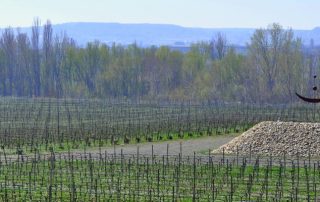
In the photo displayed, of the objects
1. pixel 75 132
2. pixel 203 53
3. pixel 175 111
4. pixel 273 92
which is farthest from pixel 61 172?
pixel 203 53

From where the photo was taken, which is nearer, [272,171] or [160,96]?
[272,171]

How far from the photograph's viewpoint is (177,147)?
32.9 metres

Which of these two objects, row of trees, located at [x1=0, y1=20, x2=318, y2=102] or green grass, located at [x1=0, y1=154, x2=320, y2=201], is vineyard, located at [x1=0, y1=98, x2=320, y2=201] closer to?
green grass, located at [x1=0, y1=154, x2=320, y2=201]

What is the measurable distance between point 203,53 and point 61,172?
70.8 m

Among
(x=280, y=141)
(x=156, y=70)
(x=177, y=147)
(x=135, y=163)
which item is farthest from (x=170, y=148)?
(x=156, y=70)

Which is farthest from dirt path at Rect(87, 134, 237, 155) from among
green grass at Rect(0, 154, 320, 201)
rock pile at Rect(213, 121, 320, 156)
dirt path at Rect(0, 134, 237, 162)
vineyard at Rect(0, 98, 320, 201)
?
green grass at Rect(0, 154, 320, 201)

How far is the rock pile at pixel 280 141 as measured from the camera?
2998cm

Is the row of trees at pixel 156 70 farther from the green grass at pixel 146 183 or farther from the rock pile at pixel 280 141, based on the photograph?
the green grass at pixel 146 183

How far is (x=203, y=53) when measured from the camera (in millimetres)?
92562

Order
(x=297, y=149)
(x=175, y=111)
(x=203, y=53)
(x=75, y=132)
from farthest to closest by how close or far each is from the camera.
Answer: (x=203, y=53)
(x=175, y=111)
(x=75, y=132)
(x=297, y=149)

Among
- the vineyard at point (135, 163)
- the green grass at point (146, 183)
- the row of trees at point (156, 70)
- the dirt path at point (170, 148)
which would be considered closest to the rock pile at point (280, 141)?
the vineyard at point (135, 163)

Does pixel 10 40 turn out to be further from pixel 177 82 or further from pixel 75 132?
pixel 75 132

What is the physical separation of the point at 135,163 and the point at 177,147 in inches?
303

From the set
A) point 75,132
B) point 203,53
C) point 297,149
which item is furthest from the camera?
point 203,53
